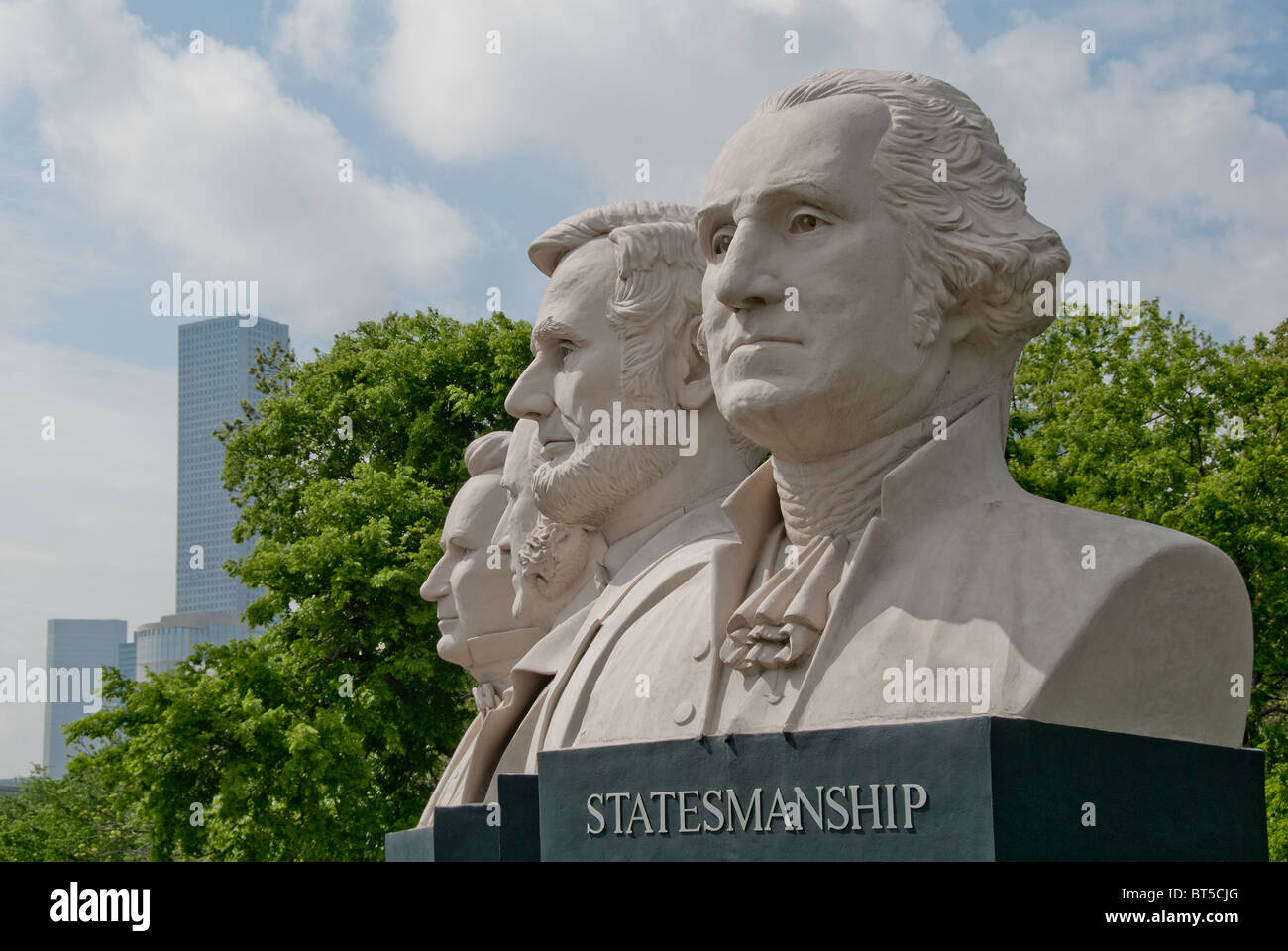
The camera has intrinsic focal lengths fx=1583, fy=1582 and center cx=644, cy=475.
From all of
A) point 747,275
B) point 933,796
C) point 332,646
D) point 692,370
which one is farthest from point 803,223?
point 332,646

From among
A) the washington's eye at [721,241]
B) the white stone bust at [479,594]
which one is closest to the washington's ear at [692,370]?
the washington's eye at [721,241]

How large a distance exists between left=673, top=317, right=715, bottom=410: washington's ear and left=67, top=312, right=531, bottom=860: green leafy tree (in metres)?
9.35

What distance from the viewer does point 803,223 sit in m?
5.02

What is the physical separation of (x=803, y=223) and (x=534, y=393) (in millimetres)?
2573

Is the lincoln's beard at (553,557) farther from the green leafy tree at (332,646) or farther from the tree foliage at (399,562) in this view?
the tree foliage at (399,562)

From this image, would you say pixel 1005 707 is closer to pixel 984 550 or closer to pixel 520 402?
pixel 984 550

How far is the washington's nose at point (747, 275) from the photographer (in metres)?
4.96

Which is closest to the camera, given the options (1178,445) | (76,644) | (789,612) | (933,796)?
(933,796)

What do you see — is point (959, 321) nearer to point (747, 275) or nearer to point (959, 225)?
point (959, 225)

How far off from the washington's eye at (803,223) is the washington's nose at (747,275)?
3.8 inches

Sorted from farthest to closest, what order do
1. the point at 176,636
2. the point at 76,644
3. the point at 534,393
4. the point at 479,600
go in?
1. the point at 76,644
2. the point at 176,636
3. the point at 479,600
4. the point at 534,393

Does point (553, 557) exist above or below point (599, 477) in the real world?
below

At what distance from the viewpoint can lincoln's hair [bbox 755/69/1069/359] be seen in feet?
16.1
